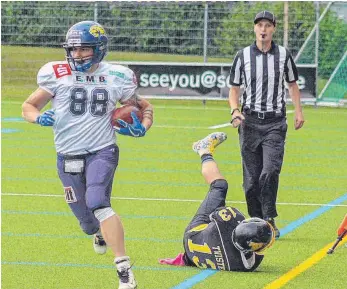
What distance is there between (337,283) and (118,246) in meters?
1.54

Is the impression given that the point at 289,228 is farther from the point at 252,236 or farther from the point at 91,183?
the point at 91,183

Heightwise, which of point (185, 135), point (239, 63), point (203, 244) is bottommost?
point (185, 135)

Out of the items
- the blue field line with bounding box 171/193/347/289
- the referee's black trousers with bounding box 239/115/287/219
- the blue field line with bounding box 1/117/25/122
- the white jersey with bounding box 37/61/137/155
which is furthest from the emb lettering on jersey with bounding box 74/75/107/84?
the blue field line with bounding box 1/117/25/122

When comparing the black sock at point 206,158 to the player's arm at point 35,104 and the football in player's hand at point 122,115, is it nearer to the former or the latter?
the football in player's hand at point 122,115

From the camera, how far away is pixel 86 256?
28.7ft

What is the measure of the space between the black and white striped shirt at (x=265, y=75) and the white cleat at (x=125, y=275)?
289cm

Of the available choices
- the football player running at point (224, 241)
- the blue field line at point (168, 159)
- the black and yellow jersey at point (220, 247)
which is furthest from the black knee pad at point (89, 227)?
the blue field line at point (168, 159)

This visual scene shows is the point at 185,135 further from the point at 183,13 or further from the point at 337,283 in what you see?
the point at 337,283

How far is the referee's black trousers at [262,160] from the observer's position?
9656 millimetres

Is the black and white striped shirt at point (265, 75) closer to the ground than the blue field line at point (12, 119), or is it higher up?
higher up

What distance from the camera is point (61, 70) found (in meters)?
7.87

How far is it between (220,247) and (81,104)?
1.41 meters

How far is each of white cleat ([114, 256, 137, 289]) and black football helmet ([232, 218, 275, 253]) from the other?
0.88 metres

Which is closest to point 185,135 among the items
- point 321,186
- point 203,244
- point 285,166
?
point 285,166
